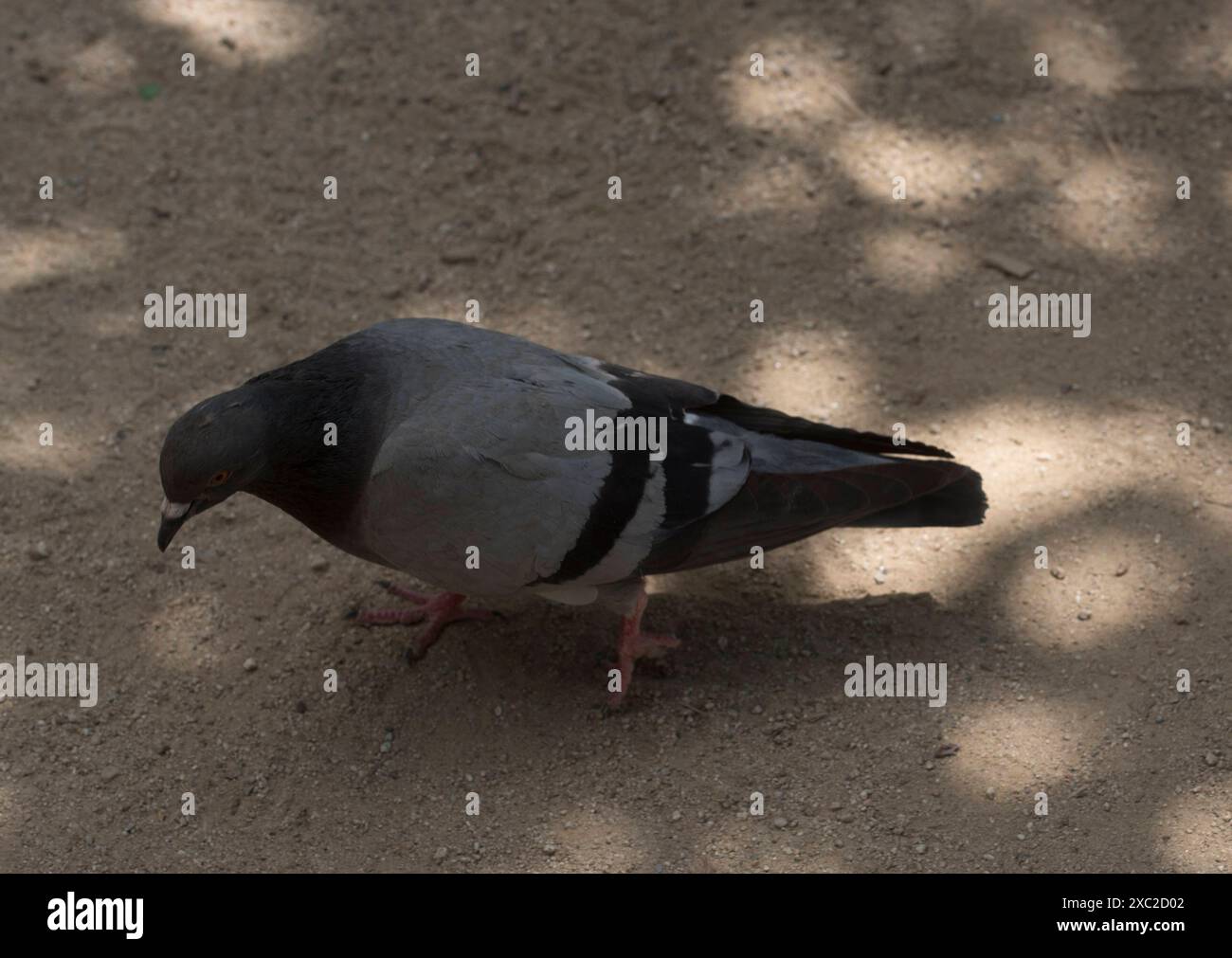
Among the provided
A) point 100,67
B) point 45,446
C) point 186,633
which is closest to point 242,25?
point 100,67

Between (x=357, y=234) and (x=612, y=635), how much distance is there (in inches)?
117

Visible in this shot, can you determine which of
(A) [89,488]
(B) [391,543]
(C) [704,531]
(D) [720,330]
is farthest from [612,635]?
(A) [89,488]

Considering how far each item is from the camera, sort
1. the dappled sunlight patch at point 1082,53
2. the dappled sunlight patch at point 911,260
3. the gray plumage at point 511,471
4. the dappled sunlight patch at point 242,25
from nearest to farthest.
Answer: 1. the gray plumage at point 511,471
2. the dappled sunlight patch at point 911,260
3. the dappled sunlight patch at point 1082,53
4. the dappled sunlight patch at point 242,25

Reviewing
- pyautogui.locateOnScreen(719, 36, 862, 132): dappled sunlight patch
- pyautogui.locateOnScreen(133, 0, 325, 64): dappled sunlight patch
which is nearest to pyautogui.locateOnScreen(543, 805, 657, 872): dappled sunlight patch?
pyautogui.locateOnScreen(719, 36, 862, 132): dappled sunlight patch

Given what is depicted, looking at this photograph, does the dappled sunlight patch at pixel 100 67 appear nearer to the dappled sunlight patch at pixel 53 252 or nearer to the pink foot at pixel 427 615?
the dappled sunlight patch at pixel 53 252

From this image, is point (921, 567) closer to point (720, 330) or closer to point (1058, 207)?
point (720, 330)

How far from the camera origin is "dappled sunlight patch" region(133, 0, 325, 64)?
8.09 m

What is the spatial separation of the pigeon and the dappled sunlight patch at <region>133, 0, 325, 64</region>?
12.1ft

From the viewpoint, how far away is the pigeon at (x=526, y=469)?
471cm

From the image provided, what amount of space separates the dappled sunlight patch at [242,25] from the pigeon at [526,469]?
12.1ft

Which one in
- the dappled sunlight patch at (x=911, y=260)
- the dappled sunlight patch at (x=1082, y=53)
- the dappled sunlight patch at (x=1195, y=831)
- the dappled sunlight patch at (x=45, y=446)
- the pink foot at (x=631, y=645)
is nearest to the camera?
the dappled sunlight patch at (x=1195, y=831)

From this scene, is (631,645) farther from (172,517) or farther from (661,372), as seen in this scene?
(172,517)

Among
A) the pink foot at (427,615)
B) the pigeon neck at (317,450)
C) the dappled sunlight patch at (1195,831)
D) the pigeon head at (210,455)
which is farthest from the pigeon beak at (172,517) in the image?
the dappled sunlight patch at (1195,831)

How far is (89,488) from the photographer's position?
19.8 feet
